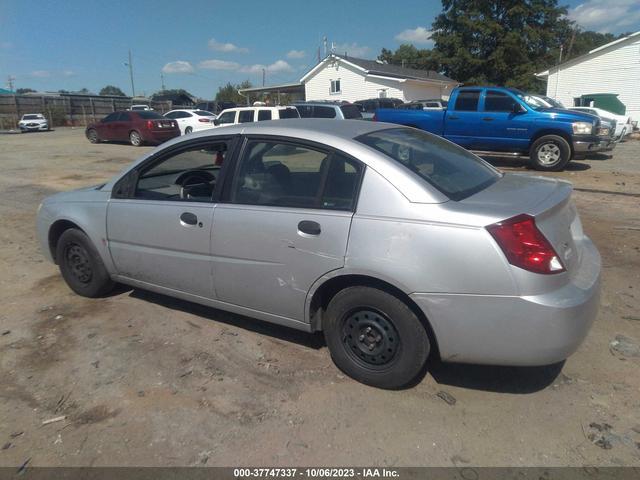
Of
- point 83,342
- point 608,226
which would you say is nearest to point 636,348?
point 608,226

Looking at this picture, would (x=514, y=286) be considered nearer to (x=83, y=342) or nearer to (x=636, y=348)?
(x=636, y=348)

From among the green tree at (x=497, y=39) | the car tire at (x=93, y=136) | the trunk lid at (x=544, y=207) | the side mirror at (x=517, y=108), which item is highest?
the green tree at (x=497, y=39)

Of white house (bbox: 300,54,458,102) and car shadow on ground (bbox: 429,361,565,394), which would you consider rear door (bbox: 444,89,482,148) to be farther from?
white house (bbox: 300,54,458,102)

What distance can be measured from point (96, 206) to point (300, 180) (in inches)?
79.5

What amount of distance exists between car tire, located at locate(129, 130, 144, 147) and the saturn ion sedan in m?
17.5

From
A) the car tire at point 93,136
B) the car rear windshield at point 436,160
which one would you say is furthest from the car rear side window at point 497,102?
the car tire at point 93,136

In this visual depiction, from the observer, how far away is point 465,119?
12383 mm

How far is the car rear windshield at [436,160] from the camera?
293cm

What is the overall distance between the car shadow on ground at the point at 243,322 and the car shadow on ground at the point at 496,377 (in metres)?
0.93

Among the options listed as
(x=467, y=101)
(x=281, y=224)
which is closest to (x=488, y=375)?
(x=281, y=224)

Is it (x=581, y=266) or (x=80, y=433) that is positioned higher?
(x=581, y=266)

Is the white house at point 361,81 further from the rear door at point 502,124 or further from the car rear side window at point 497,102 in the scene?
the rear door at point 502,124

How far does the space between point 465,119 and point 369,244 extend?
35.3 feet

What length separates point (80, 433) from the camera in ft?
8.77
